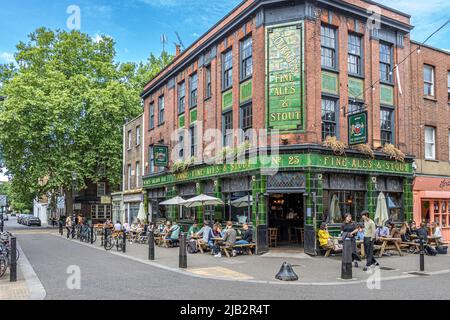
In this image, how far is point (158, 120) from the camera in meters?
30.2

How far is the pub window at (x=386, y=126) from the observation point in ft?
65.3

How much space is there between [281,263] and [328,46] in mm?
9494

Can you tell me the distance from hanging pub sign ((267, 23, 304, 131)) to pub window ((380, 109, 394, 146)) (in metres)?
4.88

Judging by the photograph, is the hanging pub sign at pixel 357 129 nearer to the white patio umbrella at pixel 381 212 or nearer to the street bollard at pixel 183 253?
the white patio umbrella at pixel 381 212

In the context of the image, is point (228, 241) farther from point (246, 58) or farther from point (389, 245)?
point (246, 58)

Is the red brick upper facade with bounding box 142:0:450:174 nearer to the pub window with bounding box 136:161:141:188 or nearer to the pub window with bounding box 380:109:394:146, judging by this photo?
the pub window with bounding box 380:109:394:146

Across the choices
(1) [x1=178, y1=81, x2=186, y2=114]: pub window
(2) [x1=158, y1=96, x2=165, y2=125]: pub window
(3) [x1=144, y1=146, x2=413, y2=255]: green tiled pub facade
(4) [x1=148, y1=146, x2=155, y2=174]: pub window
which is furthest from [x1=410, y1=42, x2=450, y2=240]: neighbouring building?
(4) [x1=148, y1=146, x2=155, y2=174]: pub window

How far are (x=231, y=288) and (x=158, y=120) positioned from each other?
21.3 meters

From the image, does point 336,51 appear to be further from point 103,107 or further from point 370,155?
point 103,107

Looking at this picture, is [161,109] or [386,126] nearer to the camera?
[386,126]

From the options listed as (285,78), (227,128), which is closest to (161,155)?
(227,128)

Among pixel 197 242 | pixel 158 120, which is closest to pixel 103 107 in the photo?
pixel 158 120

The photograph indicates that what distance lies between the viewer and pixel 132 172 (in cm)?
3491

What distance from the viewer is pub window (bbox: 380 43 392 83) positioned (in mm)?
20156
